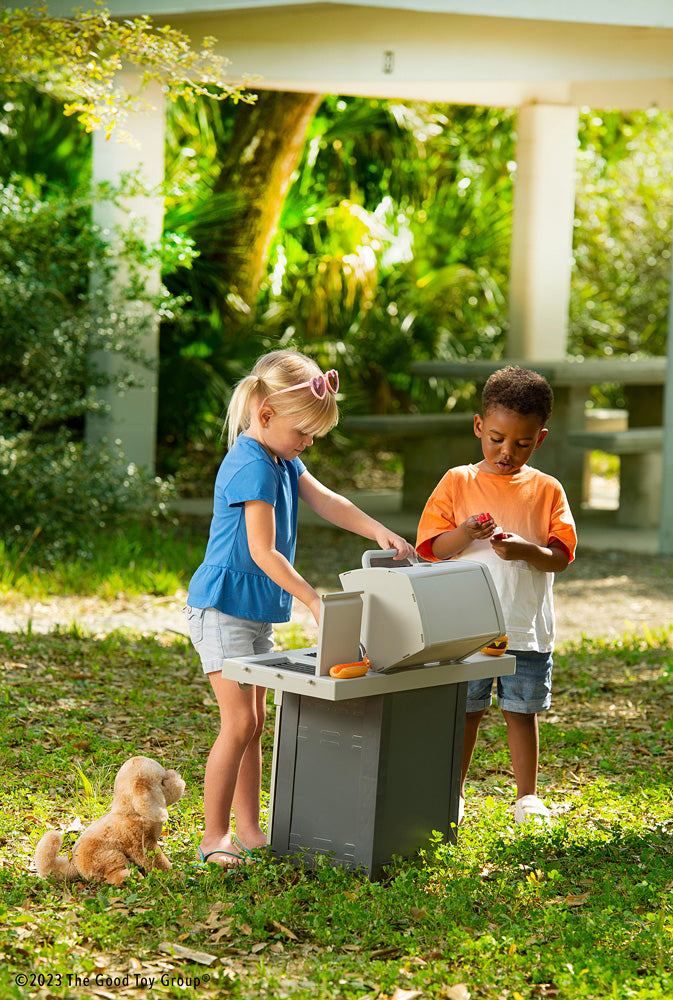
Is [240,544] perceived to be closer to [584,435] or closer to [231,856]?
[231,856]

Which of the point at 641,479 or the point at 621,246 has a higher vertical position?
the point at 621,246

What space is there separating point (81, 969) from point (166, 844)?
76 cm

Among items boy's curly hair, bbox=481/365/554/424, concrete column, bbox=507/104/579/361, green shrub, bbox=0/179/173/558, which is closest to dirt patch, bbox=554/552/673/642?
concrete column, bbox=507/104/579/361

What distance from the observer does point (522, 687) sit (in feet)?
11.5

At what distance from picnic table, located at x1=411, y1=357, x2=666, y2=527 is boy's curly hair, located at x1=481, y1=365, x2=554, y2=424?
5.42 meters

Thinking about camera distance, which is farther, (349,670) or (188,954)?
(349,670)

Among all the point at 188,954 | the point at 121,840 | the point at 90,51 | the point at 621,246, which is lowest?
the point at 188,954

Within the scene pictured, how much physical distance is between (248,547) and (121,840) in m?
0.80

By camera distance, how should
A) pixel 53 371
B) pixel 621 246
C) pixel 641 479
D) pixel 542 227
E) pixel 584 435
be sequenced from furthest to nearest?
1. pixel 621 246
2. pixel 542 227
3. pixel 641 479
4. pixel 584 435
5. pixel 53 371

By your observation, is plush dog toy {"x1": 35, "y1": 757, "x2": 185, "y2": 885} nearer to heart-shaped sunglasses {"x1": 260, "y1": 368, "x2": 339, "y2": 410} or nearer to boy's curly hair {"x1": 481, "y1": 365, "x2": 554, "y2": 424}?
heart-shaped sunglasses {"x1": 260, "y1": 368, "x2": 339, "y2": 410}

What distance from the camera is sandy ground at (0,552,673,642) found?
618 cm

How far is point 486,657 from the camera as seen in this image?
324 cm

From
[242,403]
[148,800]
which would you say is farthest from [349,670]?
[242,403]

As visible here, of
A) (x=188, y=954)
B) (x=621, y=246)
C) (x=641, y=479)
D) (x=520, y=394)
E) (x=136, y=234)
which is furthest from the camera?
(x=621, y=246)
